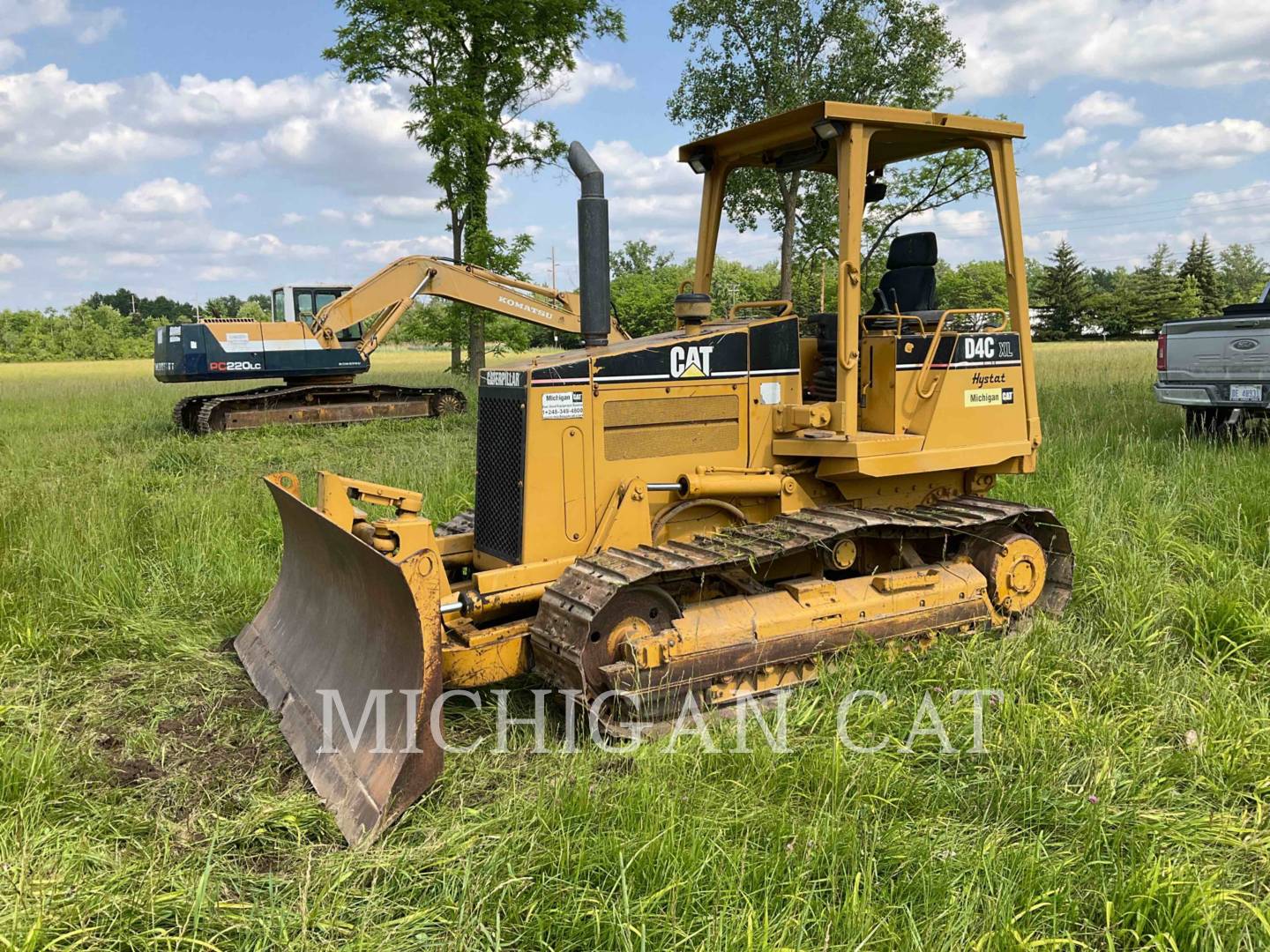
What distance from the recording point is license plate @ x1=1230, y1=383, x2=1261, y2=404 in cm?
917

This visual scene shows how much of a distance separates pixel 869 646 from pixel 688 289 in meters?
2.53

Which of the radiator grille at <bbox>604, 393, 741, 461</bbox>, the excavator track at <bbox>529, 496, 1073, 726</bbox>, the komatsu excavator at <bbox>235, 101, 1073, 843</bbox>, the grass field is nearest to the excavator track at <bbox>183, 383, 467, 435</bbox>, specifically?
the grass field

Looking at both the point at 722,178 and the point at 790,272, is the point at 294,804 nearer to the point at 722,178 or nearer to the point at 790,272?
the point at 722,178

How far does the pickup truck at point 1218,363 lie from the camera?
30.1 feet

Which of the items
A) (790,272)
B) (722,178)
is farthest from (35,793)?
(790,272)

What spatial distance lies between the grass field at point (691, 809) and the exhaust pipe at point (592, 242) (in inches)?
84.4

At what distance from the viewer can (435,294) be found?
557 inches

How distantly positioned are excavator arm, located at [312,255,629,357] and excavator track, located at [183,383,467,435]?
181 cm

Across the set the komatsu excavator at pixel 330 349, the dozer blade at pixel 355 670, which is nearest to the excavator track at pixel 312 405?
the komatsu excavator at pixel 330 349

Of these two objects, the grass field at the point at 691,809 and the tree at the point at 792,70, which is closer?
the grass field at the point at 691,809

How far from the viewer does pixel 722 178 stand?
18.8ft

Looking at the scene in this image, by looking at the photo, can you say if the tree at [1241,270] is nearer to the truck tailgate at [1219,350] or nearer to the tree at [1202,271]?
the tree at [1202,271]

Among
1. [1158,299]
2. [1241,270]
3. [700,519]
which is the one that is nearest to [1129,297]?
[1158,299]

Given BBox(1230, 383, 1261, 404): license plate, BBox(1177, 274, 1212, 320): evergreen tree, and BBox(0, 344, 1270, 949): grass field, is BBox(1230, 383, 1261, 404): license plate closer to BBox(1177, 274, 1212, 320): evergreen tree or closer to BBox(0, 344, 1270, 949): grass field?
BBox(0, 344, 1270, 949): grass field
